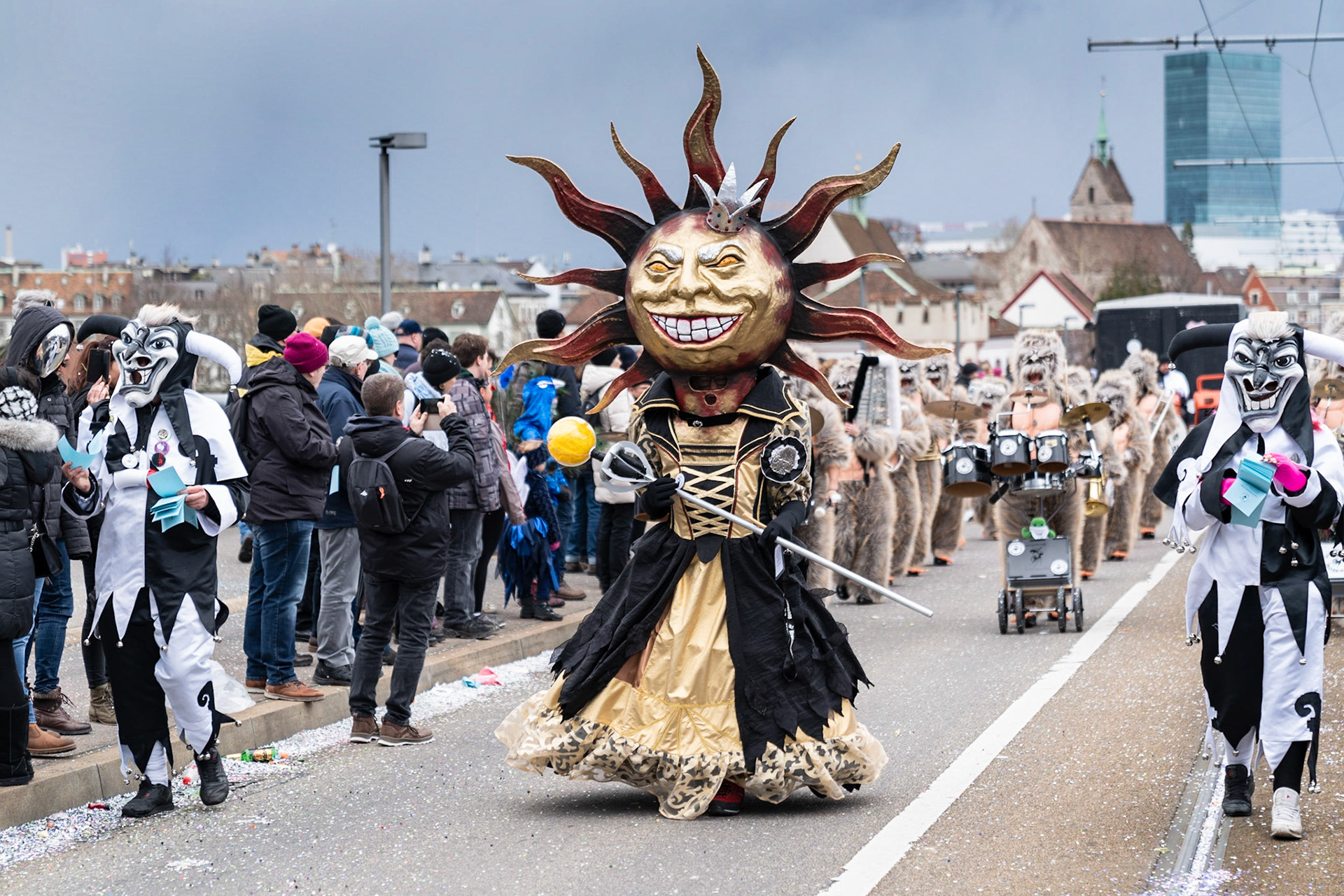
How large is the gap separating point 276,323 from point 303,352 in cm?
96

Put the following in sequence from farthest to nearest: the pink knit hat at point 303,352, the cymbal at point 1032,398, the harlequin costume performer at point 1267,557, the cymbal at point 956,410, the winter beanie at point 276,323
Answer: the cymbal at point 956,410
the cymbal at point 1032,398
the winter beanie at point 276,323
the pink knit hat at point 303,352
the harlequin costume performer at point 1267,557

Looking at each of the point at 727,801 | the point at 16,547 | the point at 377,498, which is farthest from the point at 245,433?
the point at 727,801

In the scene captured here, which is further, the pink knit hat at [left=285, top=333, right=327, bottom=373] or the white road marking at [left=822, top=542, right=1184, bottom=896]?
the pink knit hat at [left=285, top=333, right=327, bottom=373]

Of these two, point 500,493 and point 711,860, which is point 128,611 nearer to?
point 711,860

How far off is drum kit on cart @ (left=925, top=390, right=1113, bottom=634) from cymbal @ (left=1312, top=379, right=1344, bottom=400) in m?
1.40

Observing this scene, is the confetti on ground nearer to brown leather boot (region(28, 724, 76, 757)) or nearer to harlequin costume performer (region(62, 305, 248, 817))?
harlequin costume performer (region(62, 305, 248, 817))

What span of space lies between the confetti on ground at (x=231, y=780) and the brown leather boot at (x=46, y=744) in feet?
1.15

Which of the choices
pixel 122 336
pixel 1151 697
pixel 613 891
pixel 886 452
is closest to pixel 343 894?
pixel 613 891

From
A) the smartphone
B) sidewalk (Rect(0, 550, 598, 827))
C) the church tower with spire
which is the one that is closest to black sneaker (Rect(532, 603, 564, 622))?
sidewalk (Rect(0, 550, 598, 827))

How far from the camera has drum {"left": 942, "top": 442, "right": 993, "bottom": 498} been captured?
37.4 ft

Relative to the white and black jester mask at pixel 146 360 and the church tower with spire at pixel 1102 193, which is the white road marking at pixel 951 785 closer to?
the white and black jester mask at pixel 146 360

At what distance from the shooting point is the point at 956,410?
543 inches

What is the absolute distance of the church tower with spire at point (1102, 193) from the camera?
161875mm

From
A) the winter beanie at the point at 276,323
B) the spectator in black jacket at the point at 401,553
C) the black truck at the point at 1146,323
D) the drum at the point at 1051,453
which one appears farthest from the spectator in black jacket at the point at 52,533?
the black truck at the point at 1146,323
